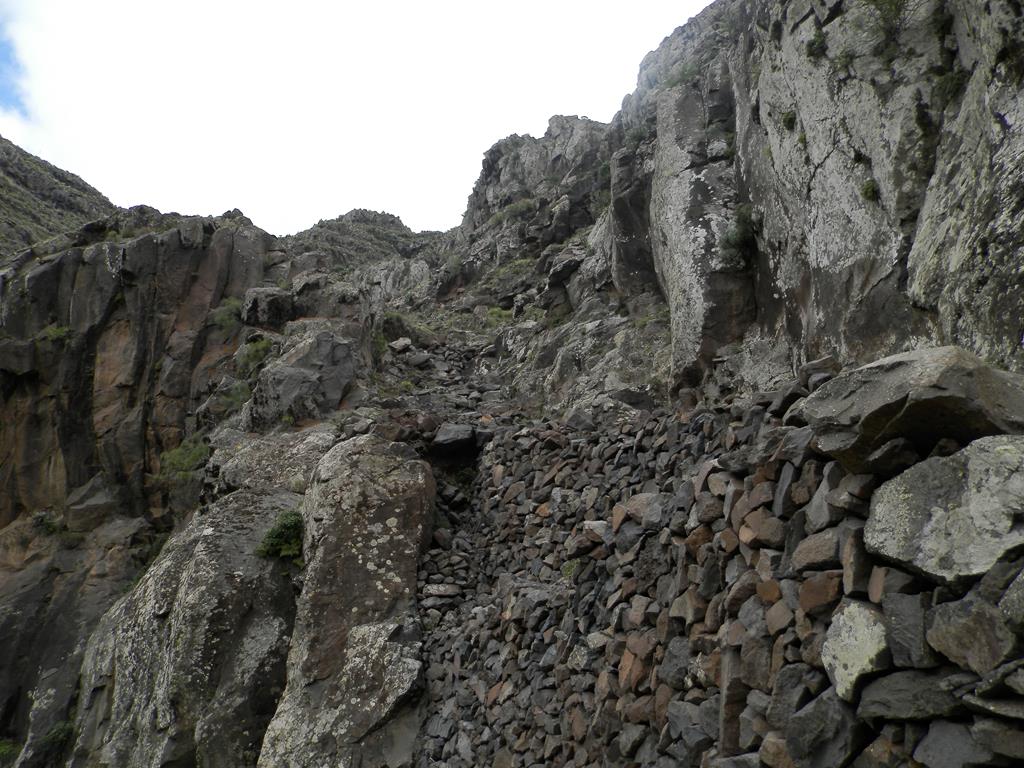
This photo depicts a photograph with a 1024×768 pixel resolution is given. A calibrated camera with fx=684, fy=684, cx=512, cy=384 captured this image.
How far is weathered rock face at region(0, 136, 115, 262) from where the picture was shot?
142ft

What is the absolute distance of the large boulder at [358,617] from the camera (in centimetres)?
891

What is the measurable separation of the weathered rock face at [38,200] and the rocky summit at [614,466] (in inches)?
856

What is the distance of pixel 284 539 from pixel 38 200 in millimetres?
52688

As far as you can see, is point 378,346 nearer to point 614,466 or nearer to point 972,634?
point 614,466

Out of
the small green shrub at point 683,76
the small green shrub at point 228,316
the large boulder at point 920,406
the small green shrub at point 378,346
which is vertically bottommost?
the large boulder at point 920,406

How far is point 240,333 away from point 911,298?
19.9 meters

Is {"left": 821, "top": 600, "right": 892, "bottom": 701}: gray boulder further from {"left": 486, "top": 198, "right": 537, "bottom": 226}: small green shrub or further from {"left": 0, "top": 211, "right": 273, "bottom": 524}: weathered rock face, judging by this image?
{"left": 486, "top": 198, "right": 537, "bottom": 226}: small green shrub

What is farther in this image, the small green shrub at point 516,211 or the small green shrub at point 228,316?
the small green shrub at point 516,211

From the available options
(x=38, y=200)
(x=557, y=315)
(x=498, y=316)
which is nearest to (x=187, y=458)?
(x=557, y=315)

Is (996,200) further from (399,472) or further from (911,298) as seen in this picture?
(399,472)

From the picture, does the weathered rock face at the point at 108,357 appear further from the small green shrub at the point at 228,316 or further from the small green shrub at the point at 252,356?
the small green shrub at the point at 252,356

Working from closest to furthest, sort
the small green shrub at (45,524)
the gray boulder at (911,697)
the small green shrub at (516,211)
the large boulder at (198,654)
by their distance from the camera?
1. the gray boulder at (911,697)
2. the large boulder at (198,654)
3. the small green shrub at (45,524)
4. the small green shrub at (516,211)

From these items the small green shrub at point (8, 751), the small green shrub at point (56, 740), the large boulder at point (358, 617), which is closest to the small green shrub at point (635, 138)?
the large boulder at point (358, 617)

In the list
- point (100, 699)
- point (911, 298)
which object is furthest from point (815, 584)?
point (100, 699)
